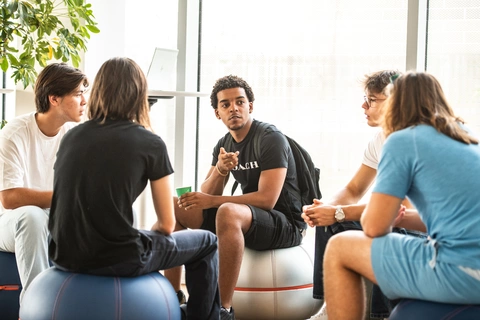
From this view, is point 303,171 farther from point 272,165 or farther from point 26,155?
point 26,155

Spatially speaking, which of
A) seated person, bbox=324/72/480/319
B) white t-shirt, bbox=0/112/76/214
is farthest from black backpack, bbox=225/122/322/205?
seated person, bbox=324/72/480/319

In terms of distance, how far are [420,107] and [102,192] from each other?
1148 mm

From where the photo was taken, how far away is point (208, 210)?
11.5 feet

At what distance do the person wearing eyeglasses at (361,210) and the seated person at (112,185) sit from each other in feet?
2.39

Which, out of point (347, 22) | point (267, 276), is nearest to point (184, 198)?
point (267, 276)

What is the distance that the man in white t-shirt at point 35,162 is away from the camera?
2906 millimetres

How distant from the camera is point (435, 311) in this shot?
2205 mm

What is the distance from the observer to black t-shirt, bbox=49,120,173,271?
2432 mm

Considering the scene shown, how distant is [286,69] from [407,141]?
2.23 meters

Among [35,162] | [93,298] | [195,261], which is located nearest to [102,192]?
[93,298]

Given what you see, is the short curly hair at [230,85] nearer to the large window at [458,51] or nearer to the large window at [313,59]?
the large window at [313,59]

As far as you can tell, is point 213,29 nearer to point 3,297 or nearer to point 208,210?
point 208,210

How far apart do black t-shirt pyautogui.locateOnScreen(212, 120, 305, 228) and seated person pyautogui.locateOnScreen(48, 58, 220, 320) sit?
95 centimetres

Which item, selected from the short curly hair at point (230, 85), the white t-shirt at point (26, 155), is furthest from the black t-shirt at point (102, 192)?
the short curly hair at point (230, 85)
